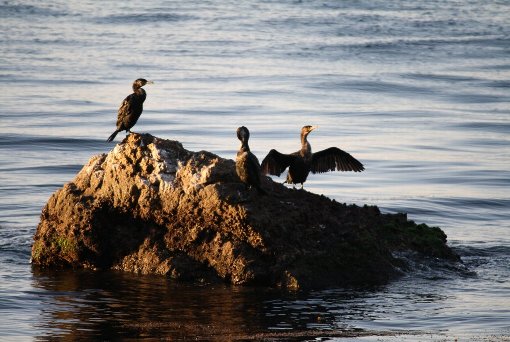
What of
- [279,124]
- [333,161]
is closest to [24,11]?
[279,124]

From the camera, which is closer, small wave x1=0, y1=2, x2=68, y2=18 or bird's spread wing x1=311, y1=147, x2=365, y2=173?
bird's spread wing x1=311, y1=147, x2=365, y2=173

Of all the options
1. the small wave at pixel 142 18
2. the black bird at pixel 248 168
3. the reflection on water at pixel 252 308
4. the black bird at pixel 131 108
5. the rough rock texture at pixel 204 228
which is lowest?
the reflection on water at pixel 252 308

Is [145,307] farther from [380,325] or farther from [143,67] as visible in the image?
[143,67]

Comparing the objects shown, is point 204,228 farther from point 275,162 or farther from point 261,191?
point 275,162

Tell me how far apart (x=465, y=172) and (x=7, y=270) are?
8482mm

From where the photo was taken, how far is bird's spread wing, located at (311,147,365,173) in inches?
523

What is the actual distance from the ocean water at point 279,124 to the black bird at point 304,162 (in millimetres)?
1638

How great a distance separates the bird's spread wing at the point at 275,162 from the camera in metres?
12.2

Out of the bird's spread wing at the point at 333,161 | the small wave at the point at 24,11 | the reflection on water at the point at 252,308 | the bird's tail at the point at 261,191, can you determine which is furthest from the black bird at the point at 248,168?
the small wave at the point at 24,11

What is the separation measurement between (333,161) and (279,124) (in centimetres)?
786

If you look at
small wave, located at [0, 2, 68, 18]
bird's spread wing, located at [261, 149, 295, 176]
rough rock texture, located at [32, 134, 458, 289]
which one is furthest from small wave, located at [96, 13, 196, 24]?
rough rock texture, located at [32, 134, 458, 289]

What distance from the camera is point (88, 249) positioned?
37.1 feet

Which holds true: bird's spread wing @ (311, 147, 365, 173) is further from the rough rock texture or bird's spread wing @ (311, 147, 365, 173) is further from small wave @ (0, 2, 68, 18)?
small wave @ (0, 2, 68, 18)

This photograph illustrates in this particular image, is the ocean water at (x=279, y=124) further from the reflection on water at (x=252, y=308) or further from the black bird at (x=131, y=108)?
the black bird at (x=131, y=108)
